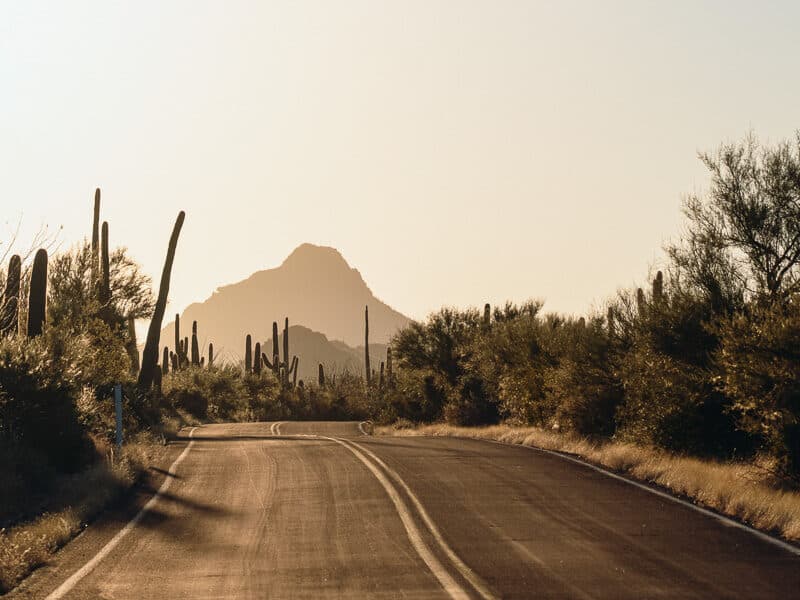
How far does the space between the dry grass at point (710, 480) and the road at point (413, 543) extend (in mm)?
580

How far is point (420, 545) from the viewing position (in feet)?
45.1

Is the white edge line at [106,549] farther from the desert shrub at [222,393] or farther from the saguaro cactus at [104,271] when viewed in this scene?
the desert shrub at [222,393]

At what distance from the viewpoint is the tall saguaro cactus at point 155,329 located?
4519cm

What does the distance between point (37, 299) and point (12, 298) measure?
600 cm

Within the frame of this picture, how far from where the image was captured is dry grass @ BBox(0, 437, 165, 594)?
42.2ft

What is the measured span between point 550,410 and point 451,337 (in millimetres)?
16298

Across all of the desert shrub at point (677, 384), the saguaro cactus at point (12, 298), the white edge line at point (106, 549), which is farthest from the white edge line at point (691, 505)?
the saguaro cactus at point (12, 298)

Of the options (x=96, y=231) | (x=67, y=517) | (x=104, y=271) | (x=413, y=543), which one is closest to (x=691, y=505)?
(x=413, y=543)

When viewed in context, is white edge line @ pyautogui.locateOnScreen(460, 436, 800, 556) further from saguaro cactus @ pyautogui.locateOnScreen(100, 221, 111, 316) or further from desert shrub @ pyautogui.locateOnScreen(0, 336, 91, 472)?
saguaro cactus @ pyautogui.locateOnScreen(100, 221, 111, 316)

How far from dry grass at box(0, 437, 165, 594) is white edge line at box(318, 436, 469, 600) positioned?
4.34 m

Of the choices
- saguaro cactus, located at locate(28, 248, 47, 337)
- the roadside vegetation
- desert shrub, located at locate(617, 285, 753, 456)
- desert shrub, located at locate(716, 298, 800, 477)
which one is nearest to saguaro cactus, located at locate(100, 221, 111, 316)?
the roadside vegetation

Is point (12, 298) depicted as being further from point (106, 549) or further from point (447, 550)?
point (447, 550)

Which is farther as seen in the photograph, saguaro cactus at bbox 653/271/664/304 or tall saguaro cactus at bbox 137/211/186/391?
tall saguaro cactus at bbox 137/211/186/391

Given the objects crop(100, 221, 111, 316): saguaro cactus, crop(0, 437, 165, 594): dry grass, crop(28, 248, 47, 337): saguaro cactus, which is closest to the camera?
crop(0, 437, 165, 594): dry grass
